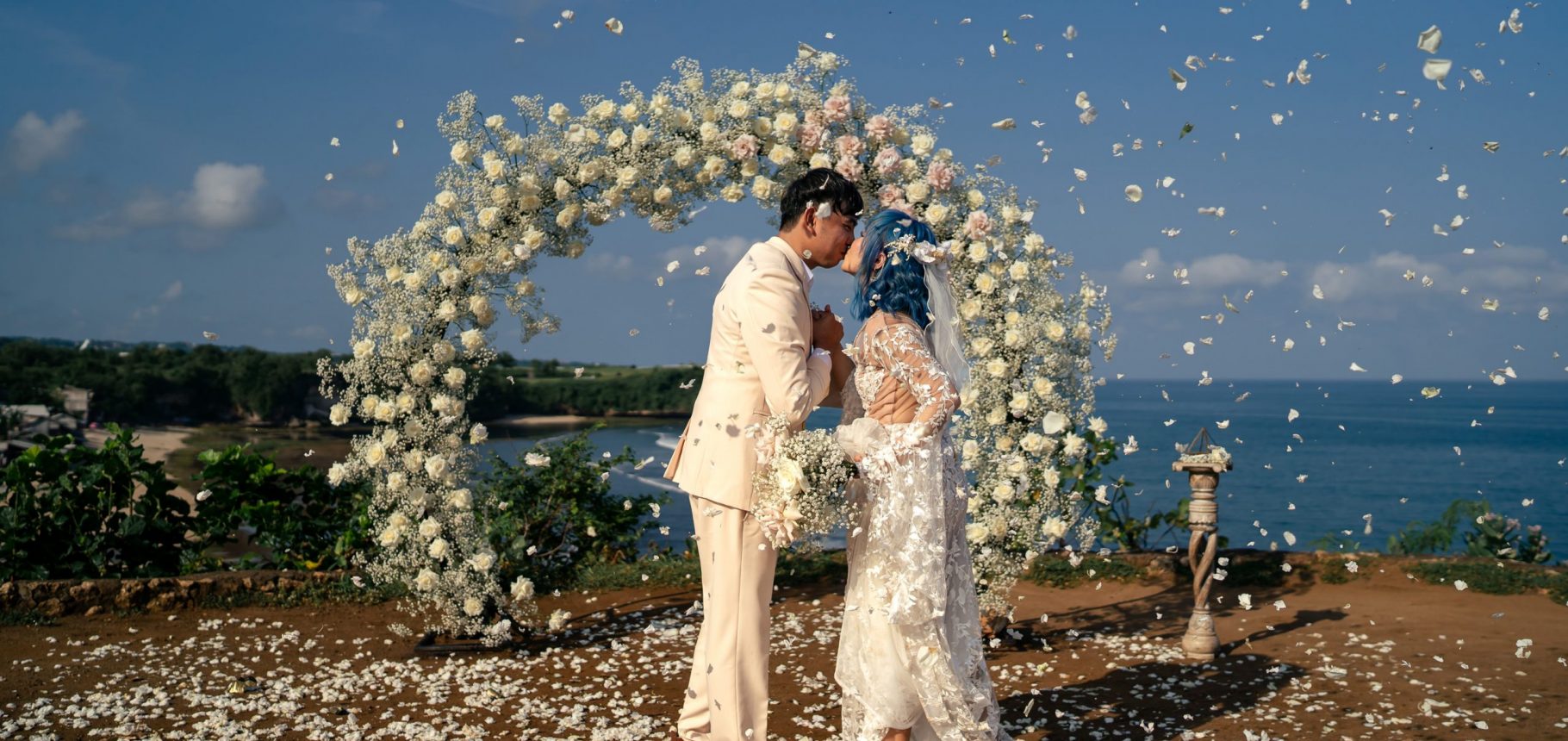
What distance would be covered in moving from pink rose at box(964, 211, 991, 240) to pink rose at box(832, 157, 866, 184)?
723 millimetres

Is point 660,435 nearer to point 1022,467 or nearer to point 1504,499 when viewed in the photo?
point 1022,467

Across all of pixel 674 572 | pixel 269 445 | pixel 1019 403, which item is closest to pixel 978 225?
pixel 1019 403

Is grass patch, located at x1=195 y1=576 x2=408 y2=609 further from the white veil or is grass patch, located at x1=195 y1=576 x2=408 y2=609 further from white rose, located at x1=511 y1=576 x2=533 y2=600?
the white veil

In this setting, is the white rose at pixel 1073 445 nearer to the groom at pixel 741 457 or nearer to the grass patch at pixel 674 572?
the groom at pixel 741 457

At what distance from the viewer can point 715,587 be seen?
13.9 feet

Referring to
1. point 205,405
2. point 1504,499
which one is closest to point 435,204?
point 205,405

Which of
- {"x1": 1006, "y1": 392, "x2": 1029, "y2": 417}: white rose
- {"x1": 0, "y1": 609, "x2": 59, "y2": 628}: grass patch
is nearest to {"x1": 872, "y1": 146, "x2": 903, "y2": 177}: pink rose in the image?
{"x1": 1006, "y1": 392, "x2": 1029, "y2": 417}: white rose

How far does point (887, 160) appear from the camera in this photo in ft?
20.8

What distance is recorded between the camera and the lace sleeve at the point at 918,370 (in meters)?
4.20

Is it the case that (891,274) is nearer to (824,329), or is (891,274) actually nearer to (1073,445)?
(824,329)

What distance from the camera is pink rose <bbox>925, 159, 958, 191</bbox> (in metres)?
6.39

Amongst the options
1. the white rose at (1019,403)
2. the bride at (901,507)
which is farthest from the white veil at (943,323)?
the white rose at (1019,403)

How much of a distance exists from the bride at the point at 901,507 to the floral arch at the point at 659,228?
1968 mm

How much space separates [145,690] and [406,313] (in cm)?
249
